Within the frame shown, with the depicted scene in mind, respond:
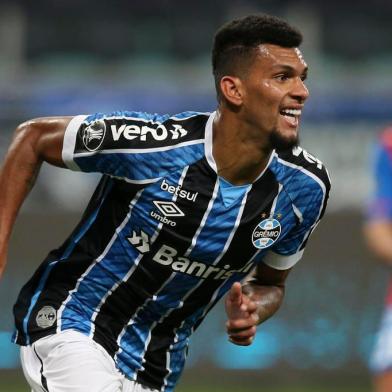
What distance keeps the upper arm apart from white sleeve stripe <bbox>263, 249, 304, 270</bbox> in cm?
109

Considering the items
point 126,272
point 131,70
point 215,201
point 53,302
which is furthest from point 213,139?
point 131,70

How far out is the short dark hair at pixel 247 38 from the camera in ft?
16.7

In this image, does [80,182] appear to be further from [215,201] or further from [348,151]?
[215,201]

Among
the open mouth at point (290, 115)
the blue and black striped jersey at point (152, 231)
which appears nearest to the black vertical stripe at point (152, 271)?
the blue and black striped jersey at point (152, 231)

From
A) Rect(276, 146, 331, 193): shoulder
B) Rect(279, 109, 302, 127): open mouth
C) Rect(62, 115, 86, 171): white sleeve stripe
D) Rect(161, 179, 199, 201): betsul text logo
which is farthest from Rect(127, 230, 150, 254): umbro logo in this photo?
Rect(279, 109, 302, 127): open mouth

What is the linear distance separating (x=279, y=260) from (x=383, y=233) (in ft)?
6.26

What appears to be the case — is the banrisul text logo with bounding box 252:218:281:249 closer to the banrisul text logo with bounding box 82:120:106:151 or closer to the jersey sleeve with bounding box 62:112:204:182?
the jersey sleeve with bounding box 62:112:204:182

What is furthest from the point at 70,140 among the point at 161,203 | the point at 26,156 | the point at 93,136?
the point at 161,203

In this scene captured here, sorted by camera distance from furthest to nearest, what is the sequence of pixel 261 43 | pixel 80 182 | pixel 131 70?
pixel 131 70
pixel 80 182
pixel 261 43

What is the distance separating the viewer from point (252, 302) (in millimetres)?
4926

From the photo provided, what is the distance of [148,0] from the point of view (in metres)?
15.6

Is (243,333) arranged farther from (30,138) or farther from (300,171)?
(30,138)

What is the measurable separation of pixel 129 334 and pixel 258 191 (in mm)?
879

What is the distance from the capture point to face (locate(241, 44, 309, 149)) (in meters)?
5.03
